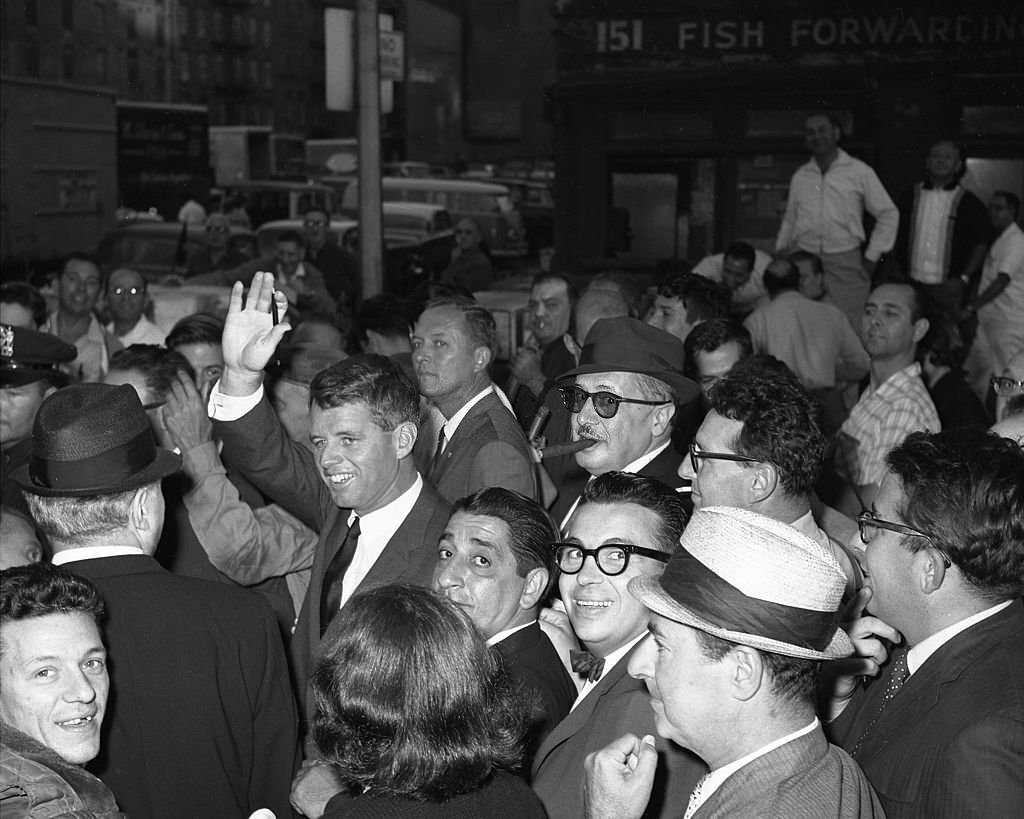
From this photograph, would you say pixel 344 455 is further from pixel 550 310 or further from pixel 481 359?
pixel 550 310

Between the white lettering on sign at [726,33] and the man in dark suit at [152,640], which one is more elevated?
Answer: the white lettering on sign at [726,33]

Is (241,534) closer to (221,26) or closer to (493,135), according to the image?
Answer: (493,135)

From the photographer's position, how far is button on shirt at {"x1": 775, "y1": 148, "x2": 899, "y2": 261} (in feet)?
36.2

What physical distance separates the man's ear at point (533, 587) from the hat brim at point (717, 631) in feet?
3.26

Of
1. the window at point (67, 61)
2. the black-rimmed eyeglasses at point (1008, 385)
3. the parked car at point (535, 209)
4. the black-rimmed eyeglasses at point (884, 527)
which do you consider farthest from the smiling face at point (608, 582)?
the window at point (67, 61)

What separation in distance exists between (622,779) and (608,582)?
924mm

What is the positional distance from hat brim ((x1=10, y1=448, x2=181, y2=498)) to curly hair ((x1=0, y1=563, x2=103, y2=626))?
44 cm

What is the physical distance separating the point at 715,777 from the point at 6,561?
232 centimetres

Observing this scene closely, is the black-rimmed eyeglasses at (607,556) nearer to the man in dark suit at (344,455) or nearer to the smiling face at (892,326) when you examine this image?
the man in dark suit at (344,455)

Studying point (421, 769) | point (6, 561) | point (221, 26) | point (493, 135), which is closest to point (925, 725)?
point (421, 769)

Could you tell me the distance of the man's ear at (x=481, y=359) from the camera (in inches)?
225

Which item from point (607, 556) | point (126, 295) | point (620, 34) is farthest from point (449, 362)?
point (620, 34)

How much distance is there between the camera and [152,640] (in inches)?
131

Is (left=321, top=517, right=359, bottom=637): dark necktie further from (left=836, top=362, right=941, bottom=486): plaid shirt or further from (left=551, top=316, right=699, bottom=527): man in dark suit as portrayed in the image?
(left=836, top=362, right=941, bottom=486): plaid shirt
